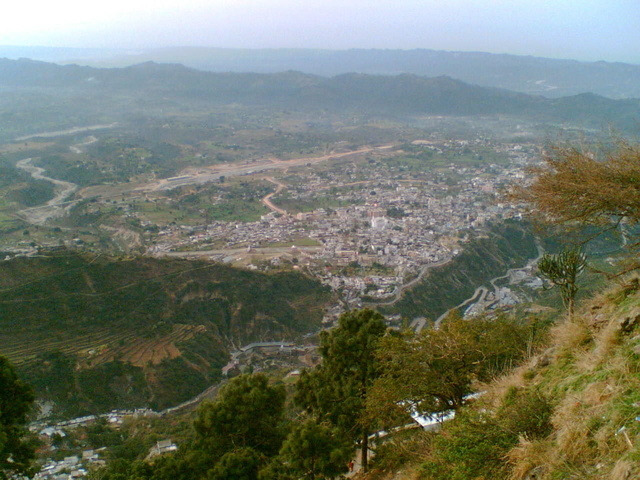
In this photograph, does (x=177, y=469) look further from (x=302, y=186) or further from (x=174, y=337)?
(x=302, y=186)

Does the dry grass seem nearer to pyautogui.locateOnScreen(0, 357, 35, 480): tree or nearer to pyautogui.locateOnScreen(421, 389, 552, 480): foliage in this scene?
pyautogui.locateOnScreen(421, 389, 552, 480): foliage

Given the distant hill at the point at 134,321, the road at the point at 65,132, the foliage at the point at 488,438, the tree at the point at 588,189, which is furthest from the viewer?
the road at the point at 65,132

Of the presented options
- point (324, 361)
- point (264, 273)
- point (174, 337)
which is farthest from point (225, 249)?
A: point (324, 361)

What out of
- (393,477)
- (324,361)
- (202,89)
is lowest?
(393,477)


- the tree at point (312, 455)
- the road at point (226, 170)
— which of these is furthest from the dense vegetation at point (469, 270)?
the road at point (226, 170)

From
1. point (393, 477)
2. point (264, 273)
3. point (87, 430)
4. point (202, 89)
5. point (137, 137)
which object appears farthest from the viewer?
point (202, 89)

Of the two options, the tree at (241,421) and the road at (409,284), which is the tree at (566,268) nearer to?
the tree at (241,421)
